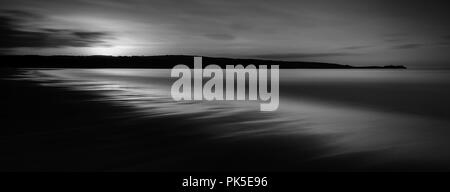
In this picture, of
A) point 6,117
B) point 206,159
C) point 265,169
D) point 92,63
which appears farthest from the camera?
point 92,63

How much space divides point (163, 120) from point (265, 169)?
190 inches

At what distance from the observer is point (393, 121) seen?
10.5m

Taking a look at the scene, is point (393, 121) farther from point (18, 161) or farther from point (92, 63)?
point (92, 63)

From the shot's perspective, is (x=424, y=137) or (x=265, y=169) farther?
(x=424, y=137)

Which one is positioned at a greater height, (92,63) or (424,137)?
(92,63)
